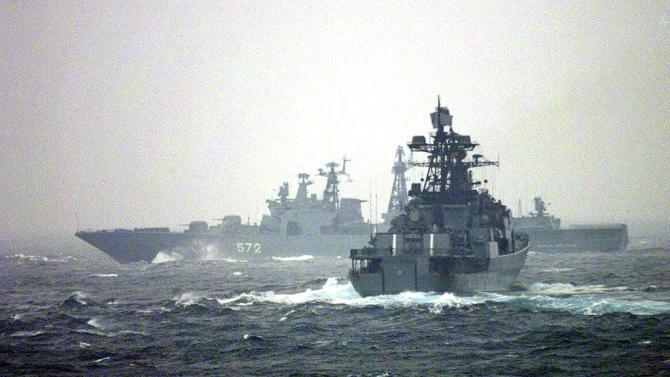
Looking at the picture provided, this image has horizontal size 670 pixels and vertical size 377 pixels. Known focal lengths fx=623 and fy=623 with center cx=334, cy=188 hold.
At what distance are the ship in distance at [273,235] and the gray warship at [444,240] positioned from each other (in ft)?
102

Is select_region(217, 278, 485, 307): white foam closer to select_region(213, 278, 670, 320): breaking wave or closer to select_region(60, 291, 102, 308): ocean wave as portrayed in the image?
select_region(213, 278, 670, 320): breaking wave

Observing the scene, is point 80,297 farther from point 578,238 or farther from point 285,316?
point 578,238

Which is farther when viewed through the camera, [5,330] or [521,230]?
[521,230]

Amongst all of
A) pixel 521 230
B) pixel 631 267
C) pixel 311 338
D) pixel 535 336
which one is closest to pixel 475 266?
pixel 535 336

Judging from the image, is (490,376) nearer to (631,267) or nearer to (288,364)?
(288,364)

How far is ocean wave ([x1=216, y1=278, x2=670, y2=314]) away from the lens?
32250 mm

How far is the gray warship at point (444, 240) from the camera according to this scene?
37438mm

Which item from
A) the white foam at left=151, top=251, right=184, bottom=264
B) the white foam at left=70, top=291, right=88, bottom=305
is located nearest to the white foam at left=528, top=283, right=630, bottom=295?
the white foam at left=70, top=291, right=88, bottom=305

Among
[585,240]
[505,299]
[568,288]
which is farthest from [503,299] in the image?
[585,240]

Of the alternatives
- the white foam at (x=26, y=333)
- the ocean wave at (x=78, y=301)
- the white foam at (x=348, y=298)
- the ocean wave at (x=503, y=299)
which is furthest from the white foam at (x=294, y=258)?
the white foam at (x=26, y=333)

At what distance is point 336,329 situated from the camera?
29.0 meters

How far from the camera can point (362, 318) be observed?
103 feet

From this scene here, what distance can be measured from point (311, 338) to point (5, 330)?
1561 cm

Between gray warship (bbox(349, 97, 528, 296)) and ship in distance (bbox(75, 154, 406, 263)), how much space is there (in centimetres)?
3117
